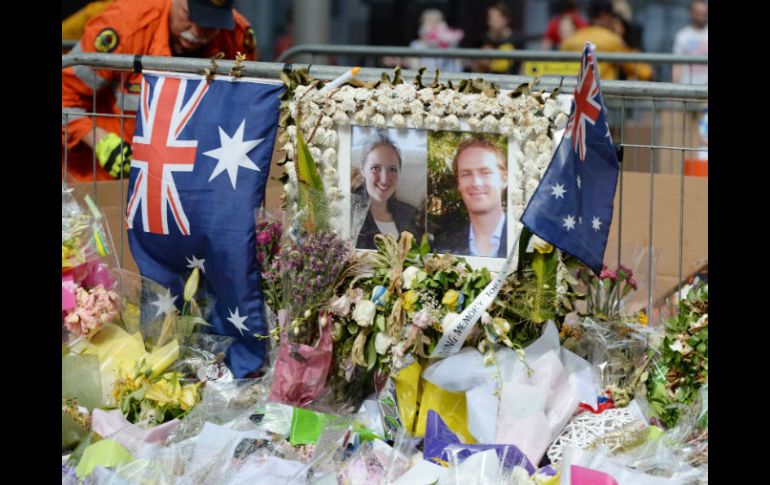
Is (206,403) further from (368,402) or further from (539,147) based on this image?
(539,147)

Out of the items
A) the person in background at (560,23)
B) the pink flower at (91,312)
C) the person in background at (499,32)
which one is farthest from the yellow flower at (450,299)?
the person in background at (560,23)

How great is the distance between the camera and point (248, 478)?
10.9 ft

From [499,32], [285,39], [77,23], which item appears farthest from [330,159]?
[285,39]

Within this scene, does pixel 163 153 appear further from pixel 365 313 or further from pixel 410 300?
pixel 410 300

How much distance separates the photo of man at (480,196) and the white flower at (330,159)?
0.43 m

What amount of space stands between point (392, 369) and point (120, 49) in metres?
2.57

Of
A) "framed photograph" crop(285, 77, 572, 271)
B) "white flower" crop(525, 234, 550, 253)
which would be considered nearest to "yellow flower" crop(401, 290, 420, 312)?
"framed photograph" crop(285, 77, 572, 271)

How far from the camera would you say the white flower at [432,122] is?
372 centimetres

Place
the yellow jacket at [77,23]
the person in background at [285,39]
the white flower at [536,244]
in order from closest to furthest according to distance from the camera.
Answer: the white flower at [536,244], the yellow jacket at [77,23], the person in background at [285,39]

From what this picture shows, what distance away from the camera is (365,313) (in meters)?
3.69

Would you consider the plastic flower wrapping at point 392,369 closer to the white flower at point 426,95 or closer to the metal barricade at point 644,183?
the white flower at point 426,95
